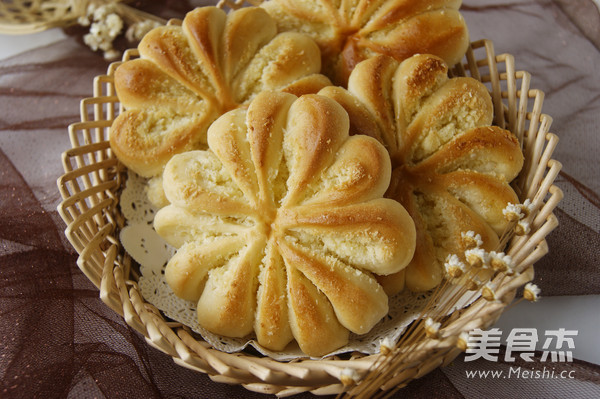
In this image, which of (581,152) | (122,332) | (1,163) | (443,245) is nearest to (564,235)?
(581,152)

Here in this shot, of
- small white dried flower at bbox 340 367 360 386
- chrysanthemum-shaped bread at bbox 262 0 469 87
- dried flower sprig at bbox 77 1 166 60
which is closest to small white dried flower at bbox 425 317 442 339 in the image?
small white dried flower at bbox 340 367 360 386

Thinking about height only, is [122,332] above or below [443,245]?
below

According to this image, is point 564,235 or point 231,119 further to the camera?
point 564,235

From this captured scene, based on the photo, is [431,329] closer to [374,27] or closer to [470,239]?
[470,239]

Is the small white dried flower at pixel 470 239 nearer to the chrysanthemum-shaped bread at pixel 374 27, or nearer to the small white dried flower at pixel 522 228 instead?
the small white dried flower at pixel 522 228

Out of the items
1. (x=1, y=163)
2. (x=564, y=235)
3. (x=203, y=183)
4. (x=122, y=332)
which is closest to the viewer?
(x=203, y=183)

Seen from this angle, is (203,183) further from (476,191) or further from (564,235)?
(564,235)

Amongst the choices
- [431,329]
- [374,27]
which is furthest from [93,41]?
[431,329]
